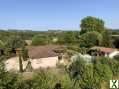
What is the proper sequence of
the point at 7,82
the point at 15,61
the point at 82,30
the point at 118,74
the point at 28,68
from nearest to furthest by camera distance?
the point at 7,82, the point at 118,74, the point at 28,68, the point at 15,61, the point at 82,30

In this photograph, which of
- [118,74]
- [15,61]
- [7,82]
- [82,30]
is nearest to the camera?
[7,82]

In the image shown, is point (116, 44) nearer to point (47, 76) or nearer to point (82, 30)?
point (82, 30)

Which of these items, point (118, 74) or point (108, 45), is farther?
point (108, 45)

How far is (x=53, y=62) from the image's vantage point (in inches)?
854

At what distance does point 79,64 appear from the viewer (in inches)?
599

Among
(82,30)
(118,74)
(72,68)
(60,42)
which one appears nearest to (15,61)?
(72,68)

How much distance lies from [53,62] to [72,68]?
6.26 metres

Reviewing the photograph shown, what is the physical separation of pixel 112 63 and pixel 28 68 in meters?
6.35

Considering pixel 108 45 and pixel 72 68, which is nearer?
pixel 72 68

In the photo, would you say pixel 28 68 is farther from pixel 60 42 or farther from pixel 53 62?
pixel 60 42

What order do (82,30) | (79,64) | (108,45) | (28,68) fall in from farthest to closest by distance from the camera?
(82,30), (108,45), (28,68), (79,64)

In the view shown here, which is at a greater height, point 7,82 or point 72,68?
point 7,82

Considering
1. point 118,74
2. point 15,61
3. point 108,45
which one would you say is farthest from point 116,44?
point 118,74

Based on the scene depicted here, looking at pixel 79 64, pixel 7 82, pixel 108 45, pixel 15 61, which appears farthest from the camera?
pixel 108 45
